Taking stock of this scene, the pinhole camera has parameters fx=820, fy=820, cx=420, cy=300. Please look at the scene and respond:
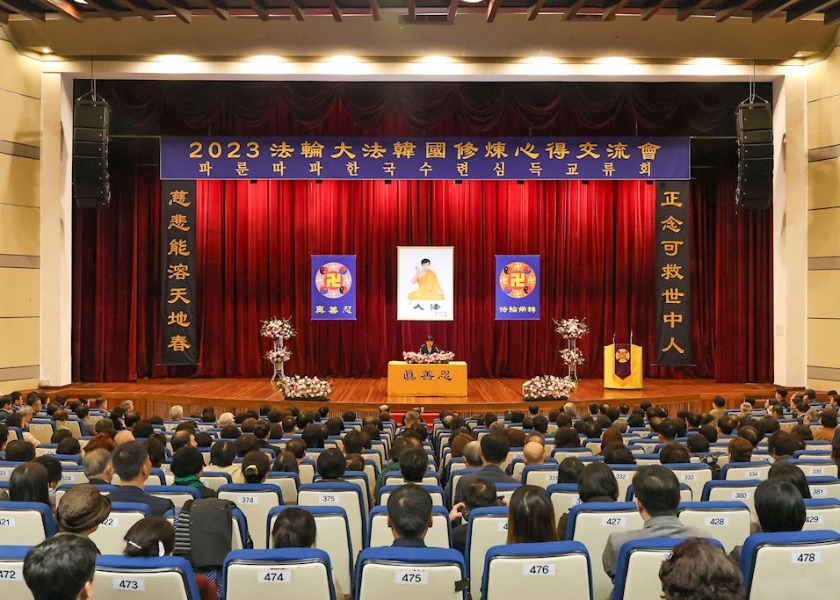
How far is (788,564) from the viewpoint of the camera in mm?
2514

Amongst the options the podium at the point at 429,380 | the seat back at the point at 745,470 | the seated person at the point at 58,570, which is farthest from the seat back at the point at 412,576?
the podium at the point at 429,380

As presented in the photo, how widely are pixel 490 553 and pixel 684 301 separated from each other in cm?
1303

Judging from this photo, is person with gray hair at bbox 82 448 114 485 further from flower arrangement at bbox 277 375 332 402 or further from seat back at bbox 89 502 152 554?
flower arrangement at bbox 277 375 332 402

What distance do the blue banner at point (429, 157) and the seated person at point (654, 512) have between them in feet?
36.2

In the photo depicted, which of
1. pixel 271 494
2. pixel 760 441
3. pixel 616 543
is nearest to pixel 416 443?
pixel 271 494

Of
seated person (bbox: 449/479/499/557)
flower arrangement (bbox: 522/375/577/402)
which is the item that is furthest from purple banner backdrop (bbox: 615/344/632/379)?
seated person (bbox: 449/479/499/557)

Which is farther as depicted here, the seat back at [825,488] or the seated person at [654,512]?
the seat back at [825,488]

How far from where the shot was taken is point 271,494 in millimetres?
3953

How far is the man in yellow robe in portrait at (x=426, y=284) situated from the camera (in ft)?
51.1

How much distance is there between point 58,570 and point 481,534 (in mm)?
1793

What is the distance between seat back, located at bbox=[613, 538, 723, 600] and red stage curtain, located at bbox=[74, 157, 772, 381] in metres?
14.2

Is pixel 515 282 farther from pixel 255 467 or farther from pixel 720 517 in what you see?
pixel 720 517

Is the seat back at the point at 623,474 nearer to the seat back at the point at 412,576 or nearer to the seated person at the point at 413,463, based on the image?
the seated person at the point at 413,463

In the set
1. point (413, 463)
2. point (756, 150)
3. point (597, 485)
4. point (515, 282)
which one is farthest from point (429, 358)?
point (597, 485)
